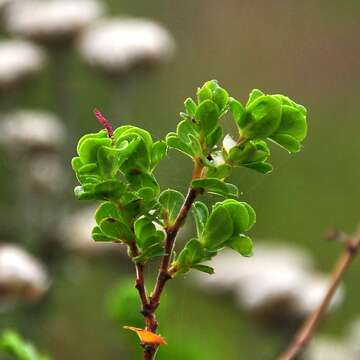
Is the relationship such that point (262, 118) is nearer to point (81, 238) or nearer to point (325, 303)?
point (325, 303)

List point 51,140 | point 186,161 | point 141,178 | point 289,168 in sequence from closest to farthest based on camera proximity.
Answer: point 141,178 → point 51,140 → point 186,161 → point 289,168

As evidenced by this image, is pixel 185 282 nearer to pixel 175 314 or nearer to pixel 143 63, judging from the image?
pixel 175 314

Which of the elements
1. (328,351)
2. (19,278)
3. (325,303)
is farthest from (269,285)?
(325,303)

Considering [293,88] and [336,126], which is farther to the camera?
[336,126]

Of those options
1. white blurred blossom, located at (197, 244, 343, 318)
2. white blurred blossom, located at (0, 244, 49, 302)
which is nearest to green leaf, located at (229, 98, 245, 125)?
white blurred blossom, located at (0, 244, 49, 302)

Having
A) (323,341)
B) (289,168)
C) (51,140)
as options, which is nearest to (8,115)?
(51,140)

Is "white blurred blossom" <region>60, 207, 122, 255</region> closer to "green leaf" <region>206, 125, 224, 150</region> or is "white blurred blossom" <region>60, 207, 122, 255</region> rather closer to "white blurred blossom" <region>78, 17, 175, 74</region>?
"white blurred blossom" <region>78, 17, 175, 74</region>
